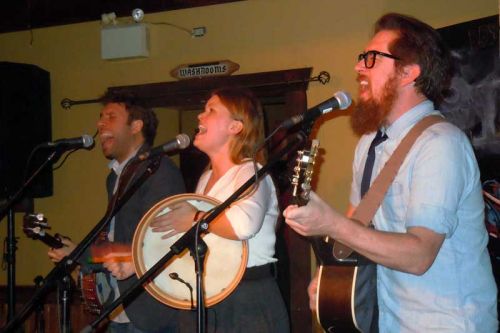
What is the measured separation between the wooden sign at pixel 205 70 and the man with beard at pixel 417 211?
2169 mm

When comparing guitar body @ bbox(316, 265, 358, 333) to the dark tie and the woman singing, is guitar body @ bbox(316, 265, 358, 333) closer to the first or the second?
the dark tie

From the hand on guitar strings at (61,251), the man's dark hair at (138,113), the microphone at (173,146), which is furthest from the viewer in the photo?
the man's dark hair at (138,113)

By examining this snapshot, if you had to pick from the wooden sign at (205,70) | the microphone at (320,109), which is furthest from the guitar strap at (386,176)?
the wooden sign at (205,70)

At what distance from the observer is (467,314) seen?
1633 mm

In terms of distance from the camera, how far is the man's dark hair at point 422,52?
1.88 metres

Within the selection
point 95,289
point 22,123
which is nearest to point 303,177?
point 95,289

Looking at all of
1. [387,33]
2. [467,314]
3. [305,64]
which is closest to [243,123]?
[387,33]

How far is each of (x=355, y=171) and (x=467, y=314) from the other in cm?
69

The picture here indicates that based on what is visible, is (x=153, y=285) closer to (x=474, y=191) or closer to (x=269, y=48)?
(x=474, y=191)

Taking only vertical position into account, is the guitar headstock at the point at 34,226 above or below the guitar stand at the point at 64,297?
above

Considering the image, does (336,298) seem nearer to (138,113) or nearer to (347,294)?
(347,294)

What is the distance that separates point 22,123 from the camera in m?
4.33

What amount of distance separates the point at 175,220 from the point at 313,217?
3.10 feet

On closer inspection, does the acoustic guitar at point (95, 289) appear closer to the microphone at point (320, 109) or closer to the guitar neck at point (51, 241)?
the guitar neck at point (51, 241)
